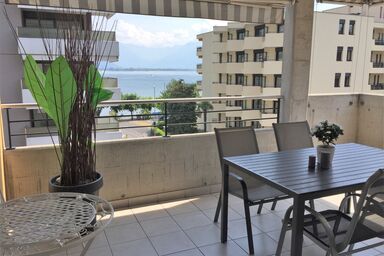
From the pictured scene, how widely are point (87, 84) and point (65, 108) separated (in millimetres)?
255

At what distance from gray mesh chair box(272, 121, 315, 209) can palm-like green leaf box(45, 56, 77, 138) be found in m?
1.90

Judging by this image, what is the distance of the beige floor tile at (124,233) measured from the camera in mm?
2680

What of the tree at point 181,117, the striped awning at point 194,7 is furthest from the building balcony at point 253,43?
the tree at point 181,117

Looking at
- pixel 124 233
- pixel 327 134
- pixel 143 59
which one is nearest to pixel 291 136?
pixel 327 134

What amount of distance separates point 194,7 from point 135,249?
254 cm

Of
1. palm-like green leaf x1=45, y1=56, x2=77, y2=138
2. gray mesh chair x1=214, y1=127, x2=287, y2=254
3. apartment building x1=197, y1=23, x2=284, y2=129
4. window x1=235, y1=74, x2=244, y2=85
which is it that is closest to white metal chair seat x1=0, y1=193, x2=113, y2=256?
palm-like green leaf x1=45, y1=56, x2=77, y2=138

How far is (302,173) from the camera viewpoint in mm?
2178

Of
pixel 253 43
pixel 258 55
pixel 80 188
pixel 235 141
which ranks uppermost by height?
pixel 253 43

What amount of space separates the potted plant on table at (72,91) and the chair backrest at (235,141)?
1094mm

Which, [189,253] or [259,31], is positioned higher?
[259,31]

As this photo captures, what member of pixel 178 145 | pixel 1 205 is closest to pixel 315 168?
pixel 178 145

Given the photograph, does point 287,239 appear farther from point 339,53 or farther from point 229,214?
point 339,53

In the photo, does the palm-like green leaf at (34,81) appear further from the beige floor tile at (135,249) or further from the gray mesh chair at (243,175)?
the gray mesh chair at (243,175)

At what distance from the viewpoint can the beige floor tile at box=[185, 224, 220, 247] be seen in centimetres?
263
